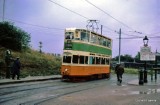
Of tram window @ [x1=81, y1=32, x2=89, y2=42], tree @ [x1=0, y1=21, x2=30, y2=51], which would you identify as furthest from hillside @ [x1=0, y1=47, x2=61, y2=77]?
tram window @ [x1=81, y1=32, x2=89, y2=42]

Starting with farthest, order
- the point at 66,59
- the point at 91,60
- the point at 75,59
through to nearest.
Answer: the point at 91,60, the point at 66,59, the point at 75,59

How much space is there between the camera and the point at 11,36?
43719 millimetres

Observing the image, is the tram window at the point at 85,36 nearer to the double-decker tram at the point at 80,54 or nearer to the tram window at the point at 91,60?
the double-decker tram at the point at 80,54

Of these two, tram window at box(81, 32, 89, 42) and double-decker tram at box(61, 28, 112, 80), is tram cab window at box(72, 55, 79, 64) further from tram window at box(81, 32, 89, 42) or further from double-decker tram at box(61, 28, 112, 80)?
tram window at box(81, 32, 89, 42)

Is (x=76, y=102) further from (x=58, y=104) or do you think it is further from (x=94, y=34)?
(x=94, y=34)

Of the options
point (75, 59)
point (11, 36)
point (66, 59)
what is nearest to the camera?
point (75, 59)

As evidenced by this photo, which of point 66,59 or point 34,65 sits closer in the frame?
point 66,59

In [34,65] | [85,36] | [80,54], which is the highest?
[85,36]

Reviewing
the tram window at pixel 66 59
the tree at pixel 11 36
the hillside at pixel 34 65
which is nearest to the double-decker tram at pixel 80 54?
the tram window at pixel 66 59

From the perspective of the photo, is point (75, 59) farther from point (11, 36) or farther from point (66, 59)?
point (11, 36)

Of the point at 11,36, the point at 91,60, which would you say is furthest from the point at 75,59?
the point at 11,36

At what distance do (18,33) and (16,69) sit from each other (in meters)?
14.4

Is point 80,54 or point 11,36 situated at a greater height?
point 11,36

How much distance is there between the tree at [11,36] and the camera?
43.1m
